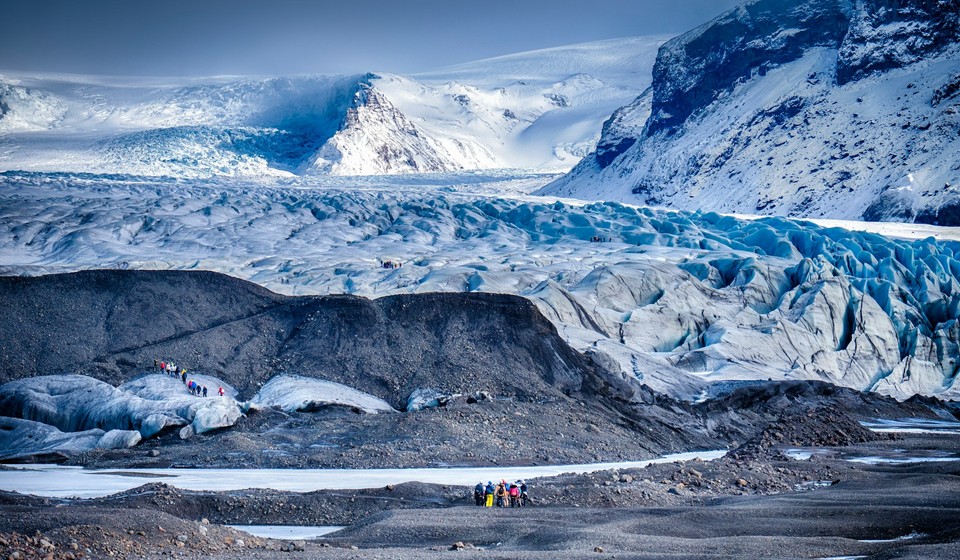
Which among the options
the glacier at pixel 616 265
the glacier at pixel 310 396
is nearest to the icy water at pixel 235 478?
the glacier at pixel 310 396

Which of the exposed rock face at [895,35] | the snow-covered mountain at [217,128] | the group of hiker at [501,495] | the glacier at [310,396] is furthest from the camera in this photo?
the snow-covered mountain at [217,128]

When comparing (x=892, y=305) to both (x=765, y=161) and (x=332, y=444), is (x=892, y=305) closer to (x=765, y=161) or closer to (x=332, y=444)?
(x=332, y=444)

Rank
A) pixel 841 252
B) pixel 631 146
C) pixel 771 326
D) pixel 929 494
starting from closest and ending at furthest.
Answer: pixel 929 494
pixel 771 326
pixel 841 252
pixel 631 146

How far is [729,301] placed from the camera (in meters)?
50.0

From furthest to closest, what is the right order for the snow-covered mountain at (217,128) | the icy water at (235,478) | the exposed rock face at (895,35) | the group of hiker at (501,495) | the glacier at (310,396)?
the snow-covered mountain at (217,128) → the exposed rock face at (895,35) → the glacier at (310,396) → the icy water at (235,478) → the group of hiker at (501,495)

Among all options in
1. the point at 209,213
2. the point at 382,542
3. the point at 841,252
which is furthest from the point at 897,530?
the point at 209,213

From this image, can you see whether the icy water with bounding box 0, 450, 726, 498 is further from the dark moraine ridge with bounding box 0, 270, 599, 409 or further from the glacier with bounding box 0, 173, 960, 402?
the glacier with bounding box 0, 173, 960, 402

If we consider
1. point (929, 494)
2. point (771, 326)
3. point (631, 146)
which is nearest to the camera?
point (929, 494)

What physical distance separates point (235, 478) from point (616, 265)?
32.3m

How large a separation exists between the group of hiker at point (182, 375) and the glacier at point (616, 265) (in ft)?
43.8

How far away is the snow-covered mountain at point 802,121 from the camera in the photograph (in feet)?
327

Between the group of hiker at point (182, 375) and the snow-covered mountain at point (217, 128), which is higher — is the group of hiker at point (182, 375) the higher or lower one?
the lower one

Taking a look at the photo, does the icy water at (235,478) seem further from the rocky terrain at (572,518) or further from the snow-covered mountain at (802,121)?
the snow-covered mountain at (802,121)

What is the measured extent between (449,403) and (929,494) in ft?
43.8
